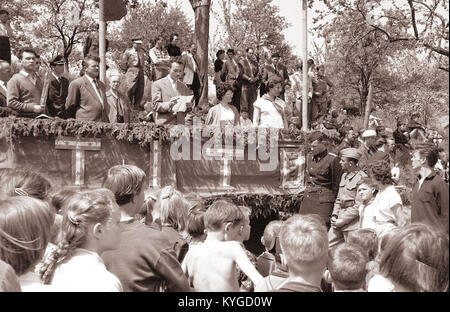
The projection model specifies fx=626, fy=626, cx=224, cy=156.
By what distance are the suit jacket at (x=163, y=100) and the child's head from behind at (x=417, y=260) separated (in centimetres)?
679

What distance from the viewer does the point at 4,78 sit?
938cm

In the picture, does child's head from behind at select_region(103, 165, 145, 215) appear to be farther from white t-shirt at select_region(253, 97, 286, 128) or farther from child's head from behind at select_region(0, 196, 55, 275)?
white t-shirt at select_region(253, 97, 286, 128)

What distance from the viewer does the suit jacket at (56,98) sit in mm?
9039

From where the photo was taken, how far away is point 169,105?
905cm

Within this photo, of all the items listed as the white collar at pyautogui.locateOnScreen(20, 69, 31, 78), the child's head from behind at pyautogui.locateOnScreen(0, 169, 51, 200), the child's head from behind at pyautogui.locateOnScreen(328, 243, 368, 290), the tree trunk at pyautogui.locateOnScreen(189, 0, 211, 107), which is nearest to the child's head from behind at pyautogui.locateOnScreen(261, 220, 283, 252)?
the child's head from behind at pyautogui.locateOnScreen(328, 243, 368, 290)

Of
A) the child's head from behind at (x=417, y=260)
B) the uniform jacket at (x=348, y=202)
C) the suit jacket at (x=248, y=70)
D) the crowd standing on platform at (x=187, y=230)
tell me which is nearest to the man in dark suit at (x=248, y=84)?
the suit jacket at (x=248, y=70)

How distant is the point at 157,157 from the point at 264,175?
5.43 ft

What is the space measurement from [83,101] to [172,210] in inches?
171

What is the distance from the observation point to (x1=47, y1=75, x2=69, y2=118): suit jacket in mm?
9039

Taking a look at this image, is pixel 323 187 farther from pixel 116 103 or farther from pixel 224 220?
pixel 224 220

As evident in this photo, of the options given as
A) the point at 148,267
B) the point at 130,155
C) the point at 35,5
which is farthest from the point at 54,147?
the point at 35,5

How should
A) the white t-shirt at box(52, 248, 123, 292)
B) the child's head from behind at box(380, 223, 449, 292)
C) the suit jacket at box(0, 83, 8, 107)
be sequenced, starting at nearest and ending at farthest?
the child's head from behind at box(380, 223, 449, 292) < the white t-shirt at box(52, 248, 123, 292) < the suit jacket at box(0, 83, 8, 107)

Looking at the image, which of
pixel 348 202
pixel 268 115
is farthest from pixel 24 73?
pixel 348 202

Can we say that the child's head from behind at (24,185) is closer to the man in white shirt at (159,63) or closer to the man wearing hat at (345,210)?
the man wearing hat at (345,210)
